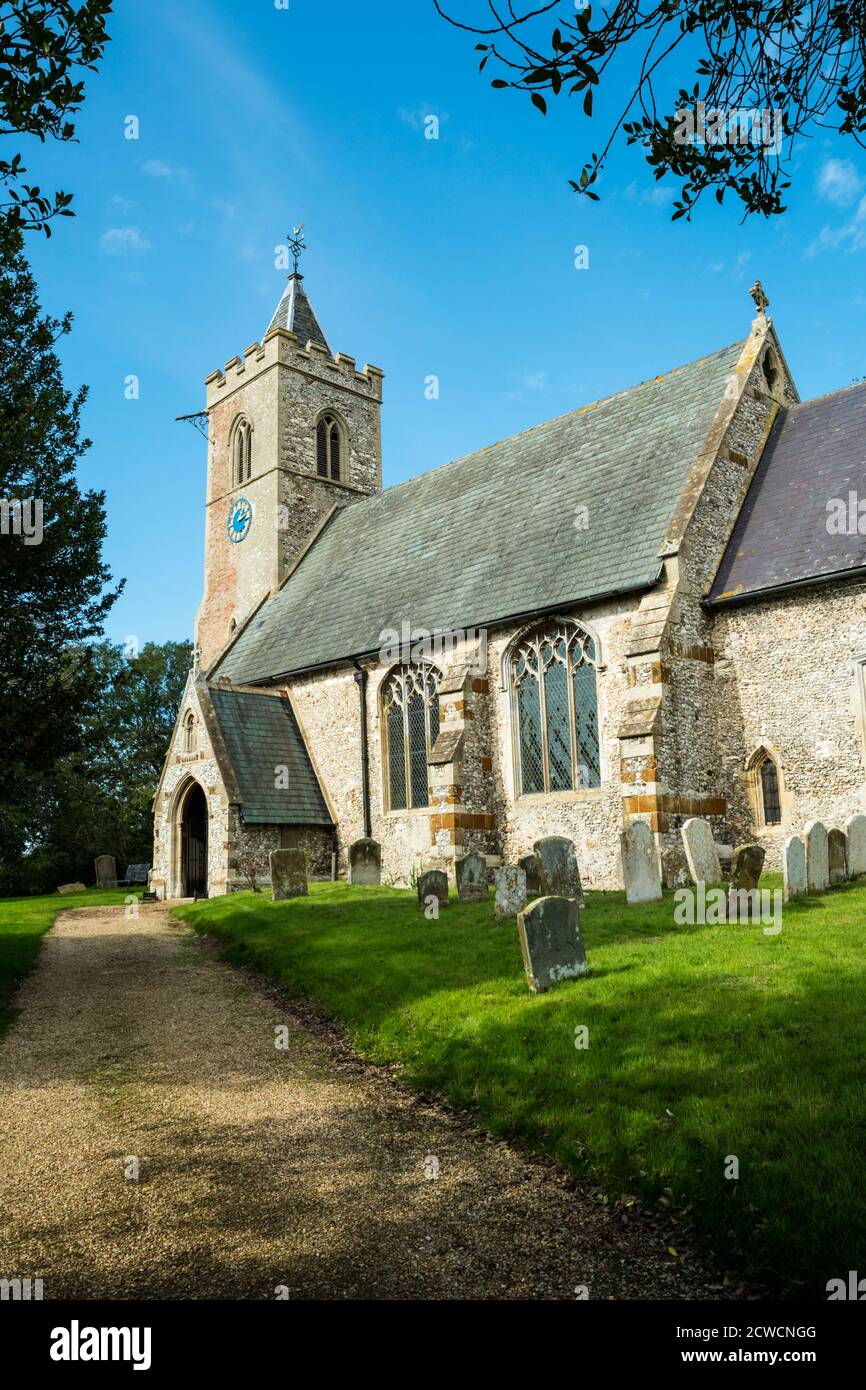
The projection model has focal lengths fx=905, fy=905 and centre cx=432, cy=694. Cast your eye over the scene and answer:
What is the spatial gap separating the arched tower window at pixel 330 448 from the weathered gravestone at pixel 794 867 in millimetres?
22304

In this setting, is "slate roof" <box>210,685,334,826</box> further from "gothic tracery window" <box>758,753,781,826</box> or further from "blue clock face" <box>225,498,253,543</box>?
"gothic tracery window" <box>758,753,781,826</box>

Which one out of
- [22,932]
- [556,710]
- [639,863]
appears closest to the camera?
[639,863]

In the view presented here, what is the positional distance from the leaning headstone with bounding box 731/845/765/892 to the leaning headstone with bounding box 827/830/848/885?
1520 millimetres

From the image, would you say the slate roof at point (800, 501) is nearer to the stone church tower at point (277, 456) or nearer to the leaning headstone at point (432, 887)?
the leaning headstone at point (432, 887)

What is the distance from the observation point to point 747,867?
11.4m

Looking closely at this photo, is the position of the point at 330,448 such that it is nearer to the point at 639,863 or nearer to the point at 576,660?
the point at 576,660

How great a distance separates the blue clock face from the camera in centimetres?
2948

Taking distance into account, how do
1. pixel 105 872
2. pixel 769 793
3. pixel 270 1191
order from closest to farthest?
1. pixel 270 1191
2. pixel 769 793
3. pixel 105 872

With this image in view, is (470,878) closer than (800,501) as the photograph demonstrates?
Yes

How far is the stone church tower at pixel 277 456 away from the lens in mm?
28672

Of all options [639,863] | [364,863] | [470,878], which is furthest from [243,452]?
[639,863]

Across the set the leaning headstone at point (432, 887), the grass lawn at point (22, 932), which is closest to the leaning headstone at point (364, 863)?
the leaning headstone at point (432, 887)

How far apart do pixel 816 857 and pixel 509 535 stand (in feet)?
33.2
